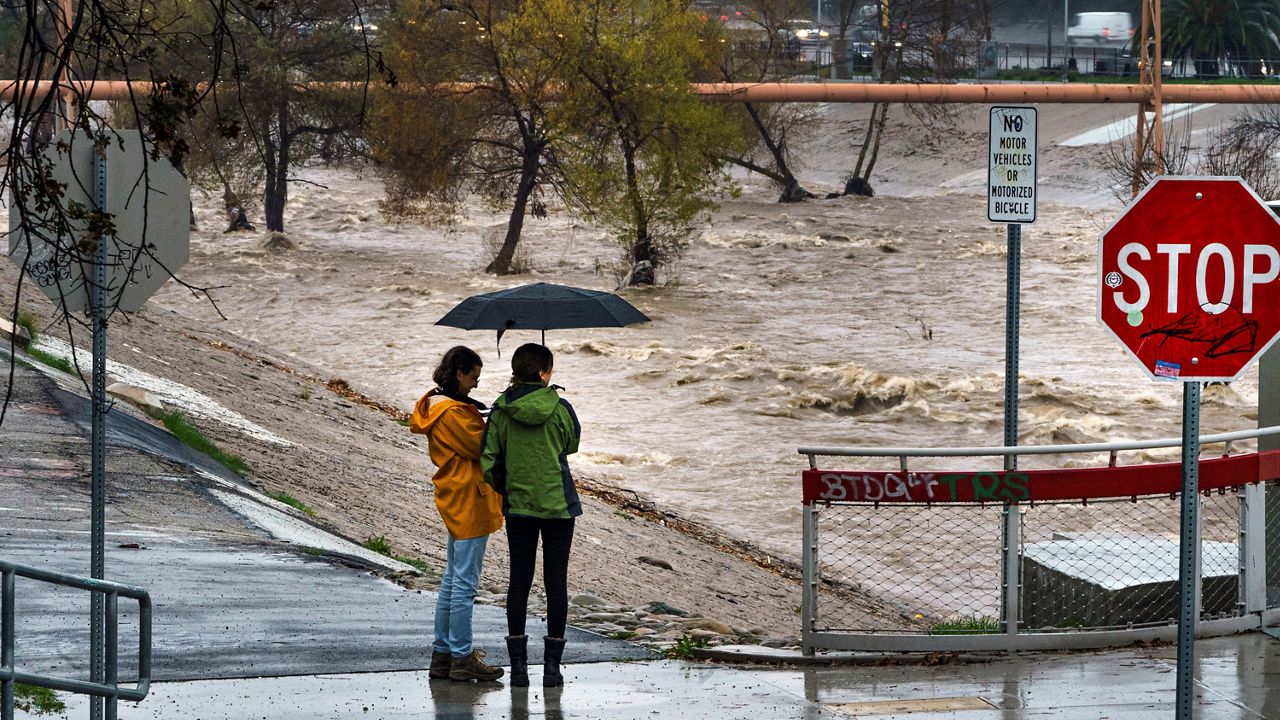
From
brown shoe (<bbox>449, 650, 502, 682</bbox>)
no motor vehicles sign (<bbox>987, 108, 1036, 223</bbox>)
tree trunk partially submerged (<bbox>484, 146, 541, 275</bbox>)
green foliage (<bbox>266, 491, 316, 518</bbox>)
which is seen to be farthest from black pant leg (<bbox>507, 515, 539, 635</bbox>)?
tree trunk partially submerged (<bbox>484, 146, 541, 275</bbox>)

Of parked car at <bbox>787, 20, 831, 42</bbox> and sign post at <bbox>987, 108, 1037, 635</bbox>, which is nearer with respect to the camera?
sign post at <bbox>987, 108, 1037, 635</bbox>

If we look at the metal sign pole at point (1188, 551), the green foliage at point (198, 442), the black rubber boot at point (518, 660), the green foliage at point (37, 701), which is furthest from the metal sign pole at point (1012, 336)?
the green foliage at point (198, 442)

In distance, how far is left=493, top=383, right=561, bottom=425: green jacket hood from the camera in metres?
7.62

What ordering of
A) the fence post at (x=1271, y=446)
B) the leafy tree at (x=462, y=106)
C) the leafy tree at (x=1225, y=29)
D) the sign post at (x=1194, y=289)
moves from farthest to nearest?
the leafy tree at (x=1225, y=29) → the leafy tree at (x=462, y=106) → the fence post at (x=1271, y=446) → the sign post at (x=1194, y=289)

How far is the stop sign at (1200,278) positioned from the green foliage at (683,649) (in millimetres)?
3453

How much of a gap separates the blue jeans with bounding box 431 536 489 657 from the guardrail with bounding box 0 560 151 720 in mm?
2054

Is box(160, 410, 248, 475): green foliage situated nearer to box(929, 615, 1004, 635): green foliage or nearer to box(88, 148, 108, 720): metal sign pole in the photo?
box(929, 615, 1004, 635): green foliage

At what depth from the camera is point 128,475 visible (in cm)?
1321

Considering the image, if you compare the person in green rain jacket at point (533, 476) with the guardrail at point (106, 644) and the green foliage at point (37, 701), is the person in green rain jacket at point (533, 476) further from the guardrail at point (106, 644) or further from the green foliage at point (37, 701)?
the guardrail at point (106, 644)

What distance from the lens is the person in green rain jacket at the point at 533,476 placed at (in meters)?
7.68

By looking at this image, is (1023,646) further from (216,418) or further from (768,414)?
(768,414)

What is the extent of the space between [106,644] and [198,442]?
1009cm

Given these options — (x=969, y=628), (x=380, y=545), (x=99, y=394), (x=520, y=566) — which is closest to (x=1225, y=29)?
(x=380, y=545)

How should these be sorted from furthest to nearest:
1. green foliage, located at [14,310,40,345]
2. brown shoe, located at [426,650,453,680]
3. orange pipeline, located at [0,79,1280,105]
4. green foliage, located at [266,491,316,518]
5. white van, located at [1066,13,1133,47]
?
white van, located at [1066,13,1133,47], orange pipeline, located at [0,79,1280,105], green foliage, located at [14,310,40,345], green foliage, located at [266,491,316,518], brown shoe, located at [426,650,453,680]
